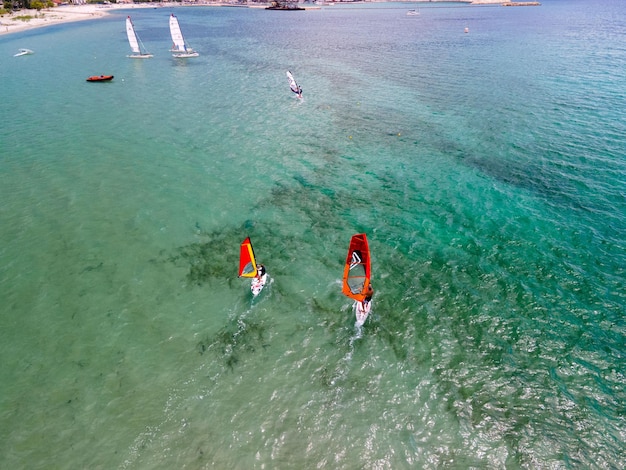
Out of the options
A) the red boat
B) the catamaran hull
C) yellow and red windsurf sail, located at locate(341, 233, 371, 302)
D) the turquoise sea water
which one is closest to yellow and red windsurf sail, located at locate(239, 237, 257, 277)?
the turquoise sea water

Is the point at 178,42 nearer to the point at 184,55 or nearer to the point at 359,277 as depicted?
the point at 184,55

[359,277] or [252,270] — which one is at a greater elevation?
[252,270]

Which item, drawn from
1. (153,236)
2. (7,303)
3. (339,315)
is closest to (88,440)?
(7,303)

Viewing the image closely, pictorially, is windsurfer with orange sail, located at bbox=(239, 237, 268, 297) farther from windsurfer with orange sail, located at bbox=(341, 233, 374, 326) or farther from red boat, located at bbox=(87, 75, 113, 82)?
red boat, located at bbox=(87, 75, 113, 82)

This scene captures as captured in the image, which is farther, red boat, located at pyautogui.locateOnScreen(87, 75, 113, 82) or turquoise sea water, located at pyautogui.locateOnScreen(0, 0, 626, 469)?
red boat, located at pyautogui.locateOnScreen(87, 75, 113, 82)

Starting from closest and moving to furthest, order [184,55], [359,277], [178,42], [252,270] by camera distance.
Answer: [359,277], [252,270], [184,55], [178,42]

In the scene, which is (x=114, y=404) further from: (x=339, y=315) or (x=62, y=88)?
(x=62, y=88)

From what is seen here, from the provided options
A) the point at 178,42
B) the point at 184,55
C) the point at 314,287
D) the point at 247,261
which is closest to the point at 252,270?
the point at 247,261
